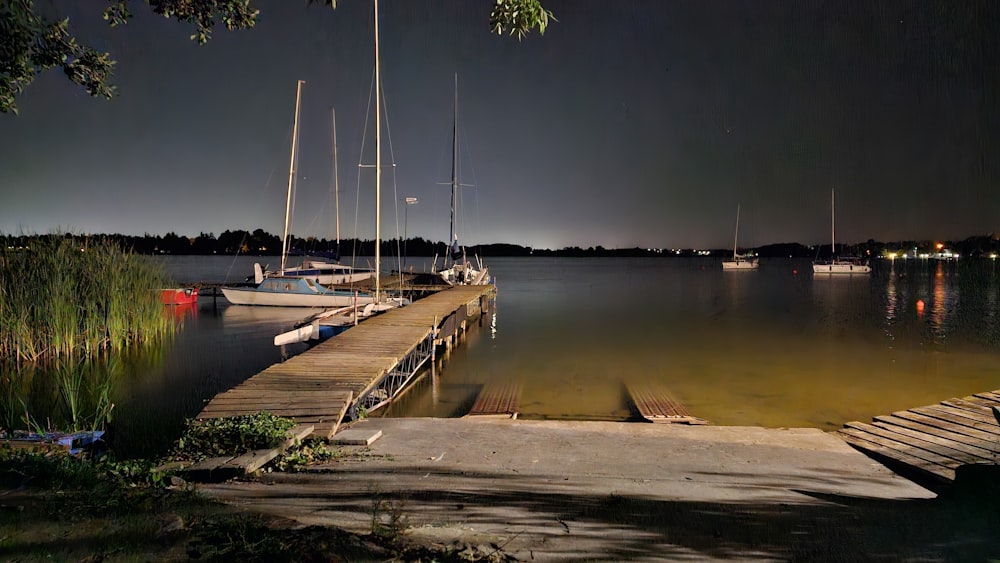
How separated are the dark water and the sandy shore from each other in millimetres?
5080

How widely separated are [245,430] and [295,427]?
744 mm

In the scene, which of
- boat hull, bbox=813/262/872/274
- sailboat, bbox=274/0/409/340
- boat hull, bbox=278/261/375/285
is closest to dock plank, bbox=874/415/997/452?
sailboat, bbox=274/0/409/340

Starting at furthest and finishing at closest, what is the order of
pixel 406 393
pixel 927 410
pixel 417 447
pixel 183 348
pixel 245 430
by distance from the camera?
pixel 183 348 → pixel 406 393 → pixel 927 410 → pixel 417 447 → pixel 245 430

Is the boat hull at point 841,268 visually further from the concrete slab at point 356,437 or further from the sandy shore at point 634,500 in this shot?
the concrete slab at point 356,437

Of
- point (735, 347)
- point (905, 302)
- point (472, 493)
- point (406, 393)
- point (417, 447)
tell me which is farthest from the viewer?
point (905, 302)

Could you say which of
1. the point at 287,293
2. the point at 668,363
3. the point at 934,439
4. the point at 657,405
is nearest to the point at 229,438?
the point at 657,405

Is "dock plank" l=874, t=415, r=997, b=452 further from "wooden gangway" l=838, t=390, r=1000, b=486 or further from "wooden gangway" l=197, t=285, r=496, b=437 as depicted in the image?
"wooden gangway" l=197, t=285, r=496, b=437

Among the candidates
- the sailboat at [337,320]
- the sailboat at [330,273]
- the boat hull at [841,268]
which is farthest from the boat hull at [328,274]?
the boat hull at [841,268]

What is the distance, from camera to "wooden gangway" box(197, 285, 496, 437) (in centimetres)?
797

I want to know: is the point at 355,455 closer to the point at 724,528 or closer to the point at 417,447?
the point at 417,447

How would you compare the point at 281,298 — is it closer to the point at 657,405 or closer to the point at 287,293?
the point at 287,293

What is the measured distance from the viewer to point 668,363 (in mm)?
19734

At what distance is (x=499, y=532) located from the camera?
3.95 metres

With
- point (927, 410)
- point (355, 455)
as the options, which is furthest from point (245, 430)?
point (927, 410)
